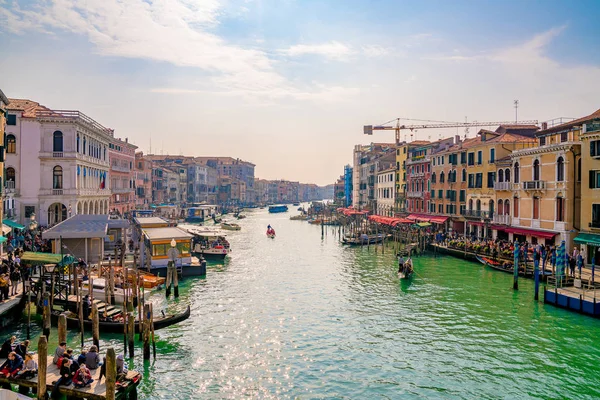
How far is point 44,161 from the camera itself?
38656 mm

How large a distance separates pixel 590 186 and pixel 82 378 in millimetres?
29040

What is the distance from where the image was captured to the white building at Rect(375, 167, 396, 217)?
65750 mm

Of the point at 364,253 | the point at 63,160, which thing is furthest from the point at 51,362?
the point at 364,253

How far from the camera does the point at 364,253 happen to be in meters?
45.5

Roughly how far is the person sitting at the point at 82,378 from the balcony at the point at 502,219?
3444cm

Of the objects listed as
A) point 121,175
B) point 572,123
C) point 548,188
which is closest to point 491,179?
point 548,188

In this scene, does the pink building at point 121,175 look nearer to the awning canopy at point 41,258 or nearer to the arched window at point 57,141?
the arched window at point 57,141

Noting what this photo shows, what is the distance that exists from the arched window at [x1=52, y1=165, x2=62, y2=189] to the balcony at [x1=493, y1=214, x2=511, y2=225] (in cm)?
3668

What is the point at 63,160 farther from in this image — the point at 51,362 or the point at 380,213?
the point at 380,213

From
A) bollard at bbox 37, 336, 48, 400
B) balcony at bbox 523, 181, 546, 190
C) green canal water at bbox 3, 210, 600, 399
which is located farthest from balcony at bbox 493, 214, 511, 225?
bollard at bbox 37, 336, 48, 400

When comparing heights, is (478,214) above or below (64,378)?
above

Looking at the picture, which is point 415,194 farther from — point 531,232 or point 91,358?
point 91,358

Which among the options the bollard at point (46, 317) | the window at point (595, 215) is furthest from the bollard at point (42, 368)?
the window at point (595, 215)

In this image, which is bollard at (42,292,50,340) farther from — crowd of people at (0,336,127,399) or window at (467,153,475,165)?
window at (467,153,475,165)
